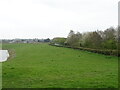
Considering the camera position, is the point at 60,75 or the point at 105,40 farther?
the point at 105,40

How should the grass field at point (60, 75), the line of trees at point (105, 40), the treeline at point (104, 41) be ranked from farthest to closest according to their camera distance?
the line of trees at point (105, 40), the treeline at point (104, 41), the grass field at point (60, 75)

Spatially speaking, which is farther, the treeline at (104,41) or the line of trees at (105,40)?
the line of trees at (105,40)

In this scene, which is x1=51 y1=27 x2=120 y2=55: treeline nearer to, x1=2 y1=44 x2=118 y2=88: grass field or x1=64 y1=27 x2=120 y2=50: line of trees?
x1=64 y1=27 x2=120 y2=50: line of trees

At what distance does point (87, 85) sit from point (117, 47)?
3706 centimetres

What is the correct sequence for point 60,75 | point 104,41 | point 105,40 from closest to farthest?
point 60,75 → point 104,41 → point 105,40

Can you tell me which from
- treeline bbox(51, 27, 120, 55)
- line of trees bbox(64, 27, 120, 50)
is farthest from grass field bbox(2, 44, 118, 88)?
line of trees bbox(64, 27, 120, 50)

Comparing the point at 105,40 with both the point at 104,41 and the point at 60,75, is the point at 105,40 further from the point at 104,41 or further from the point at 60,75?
the point at 60,75

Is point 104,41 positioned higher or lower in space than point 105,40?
lower

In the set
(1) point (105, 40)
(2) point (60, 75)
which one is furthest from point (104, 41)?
(2) point (60, 75)

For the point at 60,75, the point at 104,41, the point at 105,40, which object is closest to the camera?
the point at 60,75

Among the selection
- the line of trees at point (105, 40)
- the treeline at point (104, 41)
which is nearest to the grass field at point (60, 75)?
the treeline at point (104, 41)

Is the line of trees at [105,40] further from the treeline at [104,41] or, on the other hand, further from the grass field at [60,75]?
the grass field at [60,75]

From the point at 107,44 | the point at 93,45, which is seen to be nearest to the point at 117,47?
the point at 107,44

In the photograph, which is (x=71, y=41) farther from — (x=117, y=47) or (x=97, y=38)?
(x=117, y=47)
